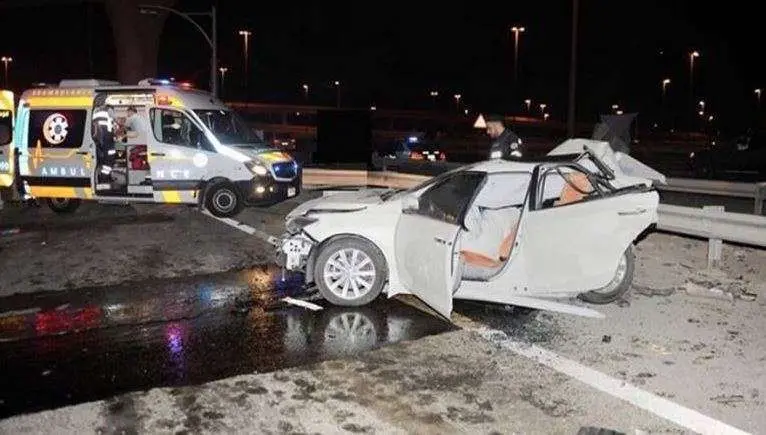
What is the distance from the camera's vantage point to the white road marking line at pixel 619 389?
469cm

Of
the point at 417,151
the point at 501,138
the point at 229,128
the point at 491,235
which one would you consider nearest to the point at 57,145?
the point at 229,128

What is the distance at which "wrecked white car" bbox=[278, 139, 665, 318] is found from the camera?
684 centimetres

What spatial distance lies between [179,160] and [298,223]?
6.27m

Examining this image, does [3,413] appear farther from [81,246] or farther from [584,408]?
[81,246]

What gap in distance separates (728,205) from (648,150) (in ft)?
81.5

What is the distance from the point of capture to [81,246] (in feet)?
35.7

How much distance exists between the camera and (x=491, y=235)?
25.9 ft

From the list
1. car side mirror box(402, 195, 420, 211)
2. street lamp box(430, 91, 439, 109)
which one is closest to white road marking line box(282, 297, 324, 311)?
car side mirror box(402, 195, 420, 211)

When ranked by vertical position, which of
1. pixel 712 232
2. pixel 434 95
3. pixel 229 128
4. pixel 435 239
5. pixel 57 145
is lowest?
pixel 712 232

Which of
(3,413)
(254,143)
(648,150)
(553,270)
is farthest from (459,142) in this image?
(3,413)

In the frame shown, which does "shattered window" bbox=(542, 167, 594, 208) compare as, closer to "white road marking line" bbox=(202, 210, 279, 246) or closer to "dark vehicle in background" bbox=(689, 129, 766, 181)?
"white road marking line" bbox=(202, 210, 279, 246)

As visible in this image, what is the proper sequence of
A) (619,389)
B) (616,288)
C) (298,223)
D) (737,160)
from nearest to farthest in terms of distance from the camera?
(619,389), (616,288), (298,223), (737,160)

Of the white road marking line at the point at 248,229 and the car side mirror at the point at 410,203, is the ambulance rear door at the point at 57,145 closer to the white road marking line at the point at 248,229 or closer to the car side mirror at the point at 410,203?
the white road marking line at the point at 248,229

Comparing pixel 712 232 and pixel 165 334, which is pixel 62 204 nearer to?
pixel 165 334
